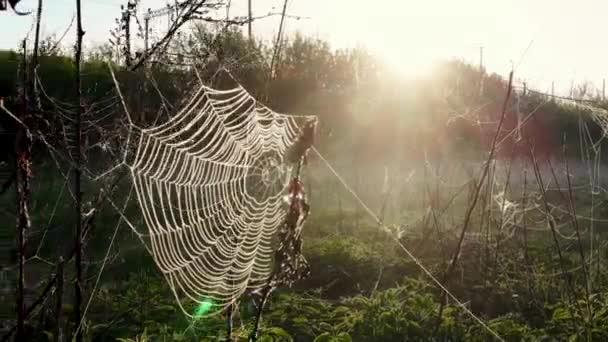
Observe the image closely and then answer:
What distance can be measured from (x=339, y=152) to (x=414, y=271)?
11.6 m

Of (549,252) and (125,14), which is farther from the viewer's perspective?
(549,252)

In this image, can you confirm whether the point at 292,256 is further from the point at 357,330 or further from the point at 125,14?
the point at 357,330

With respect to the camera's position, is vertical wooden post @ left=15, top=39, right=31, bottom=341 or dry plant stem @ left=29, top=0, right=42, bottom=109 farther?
dry plant stem @ left=29, top=0, right=42, bottom=109

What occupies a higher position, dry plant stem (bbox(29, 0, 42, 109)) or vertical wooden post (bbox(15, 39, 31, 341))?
dry plant stem (bbox(29, 0, 42, 109))

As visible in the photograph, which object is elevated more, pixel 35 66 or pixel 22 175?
pixel 35 66

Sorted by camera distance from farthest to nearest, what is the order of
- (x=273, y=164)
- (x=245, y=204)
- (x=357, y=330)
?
(x=245, y=204) < (x=357, y=330) < (x=273, y=164)

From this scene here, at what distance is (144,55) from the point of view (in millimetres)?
3432

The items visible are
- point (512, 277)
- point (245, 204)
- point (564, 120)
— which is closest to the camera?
point (245, 204)

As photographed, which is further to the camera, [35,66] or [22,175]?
[35,66]

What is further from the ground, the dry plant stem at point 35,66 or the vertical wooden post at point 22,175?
the dry plant stem at point 35,66

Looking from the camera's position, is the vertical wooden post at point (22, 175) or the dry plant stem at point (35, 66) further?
the dry plant stem at point (35, 66)

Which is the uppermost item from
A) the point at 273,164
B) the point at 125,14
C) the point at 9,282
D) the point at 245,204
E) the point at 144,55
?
the point at 125,14

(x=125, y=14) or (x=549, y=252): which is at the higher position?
(x=125, y=14)

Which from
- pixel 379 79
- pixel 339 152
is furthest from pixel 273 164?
pixel 379 79
